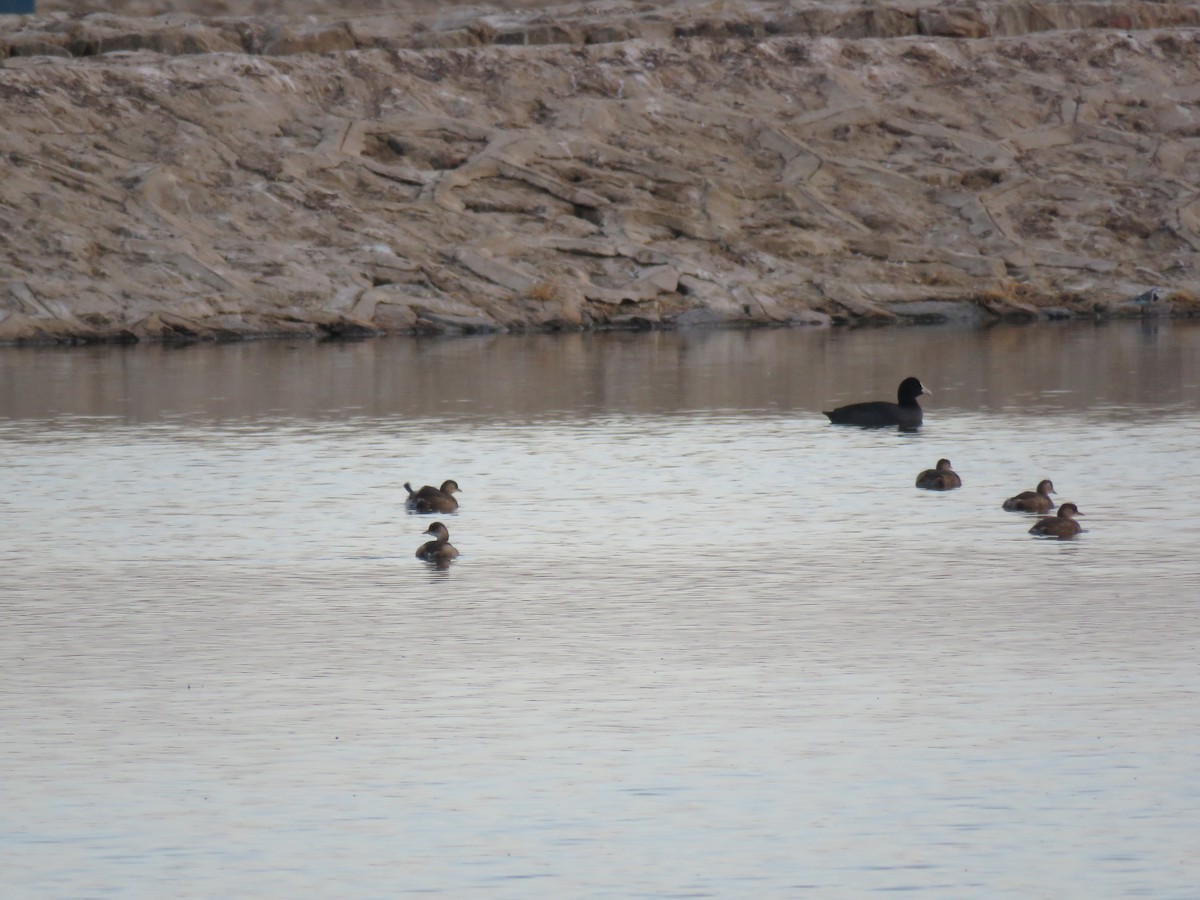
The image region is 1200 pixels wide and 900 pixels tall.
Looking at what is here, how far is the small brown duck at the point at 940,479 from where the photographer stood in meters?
17.8

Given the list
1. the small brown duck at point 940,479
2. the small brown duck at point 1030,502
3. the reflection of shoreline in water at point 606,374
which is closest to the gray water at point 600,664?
the small brown duck at point 940,479

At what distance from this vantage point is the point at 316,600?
518 inches

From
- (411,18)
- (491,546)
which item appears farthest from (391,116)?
(491,546)

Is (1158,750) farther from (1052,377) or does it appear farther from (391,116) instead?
(391,116)

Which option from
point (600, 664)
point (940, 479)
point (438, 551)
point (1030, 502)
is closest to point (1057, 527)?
point (1030, 502)

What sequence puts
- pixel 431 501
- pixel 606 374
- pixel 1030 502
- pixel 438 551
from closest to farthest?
pixel 438 551, pixel 1030 502, pixel 431 501, pixel 606 374

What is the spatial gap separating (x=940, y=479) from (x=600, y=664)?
23.4 feet

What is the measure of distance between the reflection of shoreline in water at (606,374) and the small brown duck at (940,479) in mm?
6343

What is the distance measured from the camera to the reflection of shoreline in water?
2519cm

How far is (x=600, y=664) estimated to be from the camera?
11.2 metres

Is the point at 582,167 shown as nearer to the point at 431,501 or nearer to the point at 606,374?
the point at 606,374

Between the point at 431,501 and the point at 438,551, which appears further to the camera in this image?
the point at 431,501

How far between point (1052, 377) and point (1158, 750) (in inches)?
773

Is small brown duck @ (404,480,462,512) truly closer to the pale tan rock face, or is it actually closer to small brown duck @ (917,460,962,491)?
small brown duck @ (917,460,962,491)
